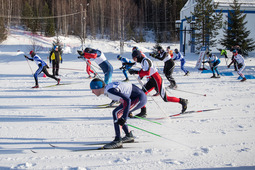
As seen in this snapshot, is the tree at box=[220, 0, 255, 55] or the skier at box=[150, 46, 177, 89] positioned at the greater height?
the tree at box=[220, 0, 255, 55]

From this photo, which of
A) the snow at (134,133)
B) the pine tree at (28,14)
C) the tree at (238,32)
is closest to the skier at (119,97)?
the snow at (134,133)

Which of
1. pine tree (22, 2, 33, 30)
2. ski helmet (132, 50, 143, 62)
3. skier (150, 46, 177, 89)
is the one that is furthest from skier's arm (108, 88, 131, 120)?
pine tree (22, 2, 33, 30)

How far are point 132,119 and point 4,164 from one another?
2771 mm

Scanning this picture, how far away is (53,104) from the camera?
6859 millimetres

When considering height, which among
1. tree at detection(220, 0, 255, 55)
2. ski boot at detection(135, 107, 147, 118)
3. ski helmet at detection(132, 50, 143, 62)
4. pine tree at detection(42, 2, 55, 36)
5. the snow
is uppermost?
pine tree at detection(42, 2, 55, 36)

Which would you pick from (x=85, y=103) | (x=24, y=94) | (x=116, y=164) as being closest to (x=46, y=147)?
(x=116, y=164)

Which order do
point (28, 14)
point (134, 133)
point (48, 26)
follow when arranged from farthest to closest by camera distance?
1. point (28, 14)
2. point (48, 26)
3. point (134, 133)

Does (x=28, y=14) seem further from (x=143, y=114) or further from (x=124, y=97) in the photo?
(x=124, y=97)

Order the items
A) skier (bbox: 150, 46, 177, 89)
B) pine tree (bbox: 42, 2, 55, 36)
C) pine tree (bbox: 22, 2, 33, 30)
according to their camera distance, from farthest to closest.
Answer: pine tree (bbox: 22, 2, 33, 30)
pine tree (bbox: 42, 2, 55, 36)
skier (bbox: 150, 46, 177, 89)

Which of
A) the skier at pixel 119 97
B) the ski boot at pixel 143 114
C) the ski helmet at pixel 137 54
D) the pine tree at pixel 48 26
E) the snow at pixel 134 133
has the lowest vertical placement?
the snow at pixel 134 133

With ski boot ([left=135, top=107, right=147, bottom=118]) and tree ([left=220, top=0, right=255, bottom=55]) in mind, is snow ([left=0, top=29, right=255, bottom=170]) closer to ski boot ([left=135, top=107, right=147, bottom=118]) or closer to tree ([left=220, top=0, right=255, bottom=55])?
ski boot ([left=135, top=107, right=147, bottom=118])

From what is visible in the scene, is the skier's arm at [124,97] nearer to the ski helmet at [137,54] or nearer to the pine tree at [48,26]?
the ski helmet at [137,54]

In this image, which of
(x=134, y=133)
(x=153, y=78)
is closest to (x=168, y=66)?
(x=153, y=78)

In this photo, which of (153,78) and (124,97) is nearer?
(124,97)
